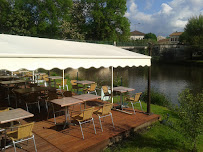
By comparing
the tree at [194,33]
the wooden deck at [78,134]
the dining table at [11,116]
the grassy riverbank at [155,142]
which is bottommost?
the grassy riverbank at [155,142]

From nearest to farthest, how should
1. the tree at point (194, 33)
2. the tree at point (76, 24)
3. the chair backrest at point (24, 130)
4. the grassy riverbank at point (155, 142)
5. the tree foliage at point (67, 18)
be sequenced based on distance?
the chair backrest at point (24, 130) → the grassy riverbank at point (155, 142) → the tree foliage at point (67, 18) → the tree at point (76, 24) → the tree at point (194, 33)

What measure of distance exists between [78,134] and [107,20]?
122 ft

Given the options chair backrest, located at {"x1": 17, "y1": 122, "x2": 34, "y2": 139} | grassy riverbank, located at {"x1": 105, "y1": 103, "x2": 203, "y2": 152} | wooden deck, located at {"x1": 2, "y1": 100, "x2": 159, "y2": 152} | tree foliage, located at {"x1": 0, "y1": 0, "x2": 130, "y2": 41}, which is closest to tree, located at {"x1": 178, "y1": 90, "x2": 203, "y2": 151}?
grassy riverbank, located at {"x1": 105, "y1": 103, "x2": 203, "y2": 152}

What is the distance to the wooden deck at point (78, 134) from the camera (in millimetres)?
4285

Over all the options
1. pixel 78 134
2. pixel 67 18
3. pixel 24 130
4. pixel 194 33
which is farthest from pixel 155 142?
pixel 194 33

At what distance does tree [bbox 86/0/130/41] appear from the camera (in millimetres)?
38594

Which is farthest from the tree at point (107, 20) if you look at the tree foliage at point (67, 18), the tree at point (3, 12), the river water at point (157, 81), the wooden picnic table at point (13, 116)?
the wooden picnic table at point (13, 116)

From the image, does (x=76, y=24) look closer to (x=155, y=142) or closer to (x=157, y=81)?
(x=157, y=81)

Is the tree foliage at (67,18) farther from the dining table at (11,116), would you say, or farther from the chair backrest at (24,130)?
the chair backrest at (24,130)

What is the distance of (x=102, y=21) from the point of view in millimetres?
39281

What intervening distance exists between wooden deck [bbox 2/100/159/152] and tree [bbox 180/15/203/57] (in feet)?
150

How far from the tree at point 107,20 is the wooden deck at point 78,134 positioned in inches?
1326

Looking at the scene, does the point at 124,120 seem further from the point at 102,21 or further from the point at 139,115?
the point at 102,21

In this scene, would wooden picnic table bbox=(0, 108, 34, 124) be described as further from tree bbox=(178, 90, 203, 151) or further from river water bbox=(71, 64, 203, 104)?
river water bbox=(71, 64, 203, 104)
